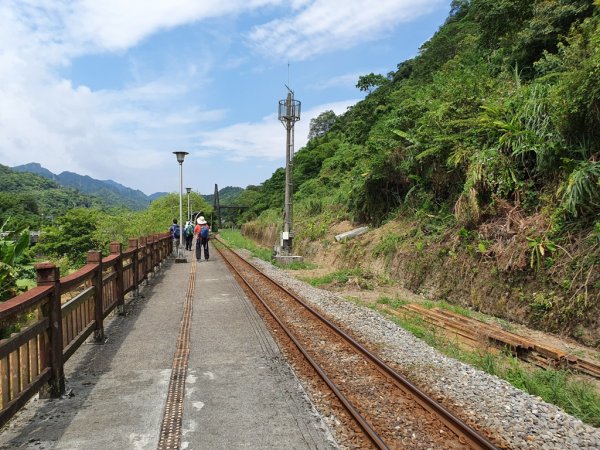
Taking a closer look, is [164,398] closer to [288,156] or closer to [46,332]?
[46,332]

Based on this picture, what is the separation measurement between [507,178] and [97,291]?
881 centimetres

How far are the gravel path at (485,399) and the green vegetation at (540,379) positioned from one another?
0.28 metres

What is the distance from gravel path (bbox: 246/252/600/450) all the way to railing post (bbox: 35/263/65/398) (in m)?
3.99

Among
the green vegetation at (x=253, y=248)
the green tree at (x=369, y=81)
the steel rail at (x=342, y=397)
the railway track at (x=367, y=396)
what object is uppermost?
the green tree at (x=369, y=81)

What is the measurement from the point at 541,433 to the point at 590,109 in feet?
21.2

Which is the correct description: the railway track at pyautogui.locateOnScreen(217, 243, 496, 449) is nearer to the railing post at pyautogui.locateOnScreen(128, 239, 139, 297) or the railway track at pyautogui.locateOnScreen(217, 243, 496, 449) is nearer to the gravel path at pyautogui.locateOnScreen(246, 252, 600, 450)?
the gravel path at pyautogui.locateOnScreen(246, 252, 600, 450)

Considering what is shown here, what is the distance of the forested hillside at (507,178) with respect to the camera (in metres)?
7.37

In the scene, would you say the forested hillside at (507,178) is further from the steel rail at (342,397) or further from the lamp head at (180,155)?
the lamp head at (180,155)

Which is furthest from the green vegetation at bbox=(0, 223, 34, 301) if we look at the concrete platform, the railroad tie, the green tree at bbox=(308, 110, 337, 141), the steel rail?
→ the green tree at bbox=(308, 110, 337, 141)

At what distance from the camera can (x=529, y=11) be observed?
13875mm

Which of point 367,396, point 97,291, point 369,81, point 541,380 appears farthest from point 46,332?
point 369,81

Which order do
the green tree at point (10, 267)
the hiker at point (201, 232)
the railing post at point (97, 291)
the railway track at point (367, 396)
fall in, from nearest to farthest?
the railway track at point (367, 396)
the railing post at point (97, 291)
the green tree at point (10, 267)
the hiker at point (201, 232)

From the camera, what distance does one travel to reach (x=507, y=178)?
9516 millimetres

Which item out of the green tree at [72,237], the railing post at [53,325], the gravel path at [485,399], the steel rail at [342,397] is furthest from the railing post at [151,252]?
the railing post at [53,325]
